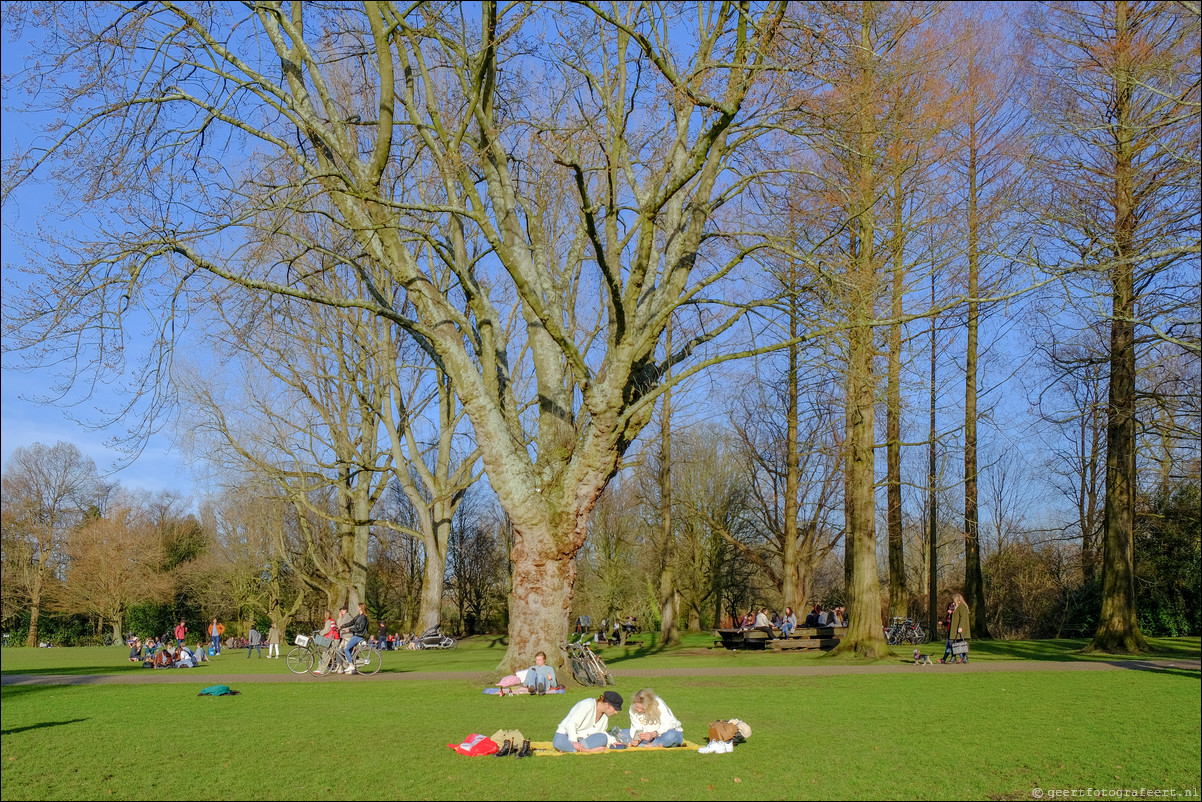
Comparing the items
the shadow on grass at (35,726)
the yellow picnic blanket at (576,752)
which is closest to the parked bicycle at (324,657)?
the shadow on grass at (35,726)

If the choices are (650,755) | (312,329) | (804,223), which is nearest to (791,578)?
(804,223)

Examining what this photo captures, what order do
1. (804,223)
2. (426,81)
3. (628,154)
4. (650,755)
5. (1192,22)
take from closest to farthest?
(650,755) → (1192,22) → (426,81) → (628,154) → (804,223)

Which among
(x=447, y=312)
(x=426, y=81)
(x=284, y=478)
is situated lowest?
(x=284, y=478)

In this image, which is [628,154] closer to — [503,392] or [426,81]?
[426,81]

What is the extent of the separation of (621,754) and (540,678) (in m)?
6.25

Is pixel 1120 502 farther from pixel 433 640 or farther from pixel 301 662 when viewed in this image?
pixel 433 640

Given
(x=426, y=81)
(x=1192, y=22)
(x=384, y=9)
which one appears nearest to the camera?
(x=1192, y=22)

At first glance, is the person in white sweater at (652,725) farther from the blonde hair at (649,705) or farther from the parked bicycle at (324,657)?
the parked bicycle at (324,657)

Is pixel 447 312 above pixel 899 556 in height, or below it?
above

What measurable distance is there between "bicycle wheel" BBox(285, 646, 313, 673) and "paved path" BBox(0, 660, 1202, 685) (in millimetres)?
682

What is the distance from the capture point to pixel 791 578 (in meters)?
33.5

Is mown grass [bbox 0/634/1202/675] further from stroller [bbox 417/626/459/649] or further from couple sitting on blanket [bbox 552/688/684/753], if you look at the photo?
couple sitting on blanket [bbox 552/688/684/753]

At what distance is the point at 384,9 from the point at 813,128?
7884mm

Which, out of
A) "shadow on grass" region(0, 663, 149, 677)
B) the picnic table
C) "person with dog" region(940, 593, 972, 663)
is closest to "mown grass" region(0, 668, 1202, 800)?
"person with dog" region(940, 593, 972, 663)
